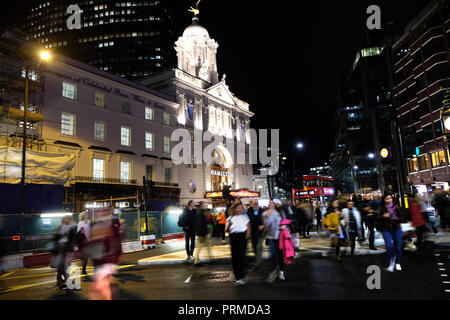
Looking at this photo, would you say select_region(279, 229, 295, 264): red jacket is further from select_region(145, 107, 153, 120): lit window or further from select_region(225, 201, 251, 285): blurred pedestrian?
select_region(145, 107, 153, 120): lit window

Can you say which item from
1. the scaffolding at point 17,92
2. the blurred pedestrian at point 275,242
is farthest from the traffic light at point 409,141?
the scaffolding at point 17,92

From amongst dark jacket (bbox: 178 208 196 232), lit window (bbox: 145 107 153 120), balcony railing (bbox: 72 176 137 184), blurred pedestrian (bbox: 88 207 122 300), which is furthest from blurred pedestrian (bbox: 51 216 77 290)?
lit window (bbox: 145 107 153 120)

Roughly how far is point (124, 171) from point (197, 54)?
2460cm

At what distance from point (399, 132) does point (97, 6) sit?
99759mm

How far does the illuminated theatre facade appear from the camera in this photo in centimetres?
3953

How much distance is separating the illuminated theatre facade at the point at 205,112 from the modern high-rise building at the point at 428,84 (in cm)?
2288

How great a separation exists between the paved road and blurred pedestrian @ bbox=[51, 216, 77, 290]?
304 mm

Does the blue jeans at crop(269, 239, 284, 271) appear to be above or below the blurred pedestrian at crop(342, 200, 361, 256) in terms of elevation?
below

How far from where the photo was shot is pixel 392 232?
819 cm

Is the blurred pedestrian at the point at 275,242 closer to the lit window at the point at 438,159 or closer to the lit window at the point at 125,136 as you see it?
the lit window at the point at 125,136

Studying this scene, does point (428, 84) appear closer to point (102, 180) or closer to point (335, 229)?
point (102, 180)

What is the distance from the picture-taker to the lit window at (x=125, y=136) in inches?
1253
